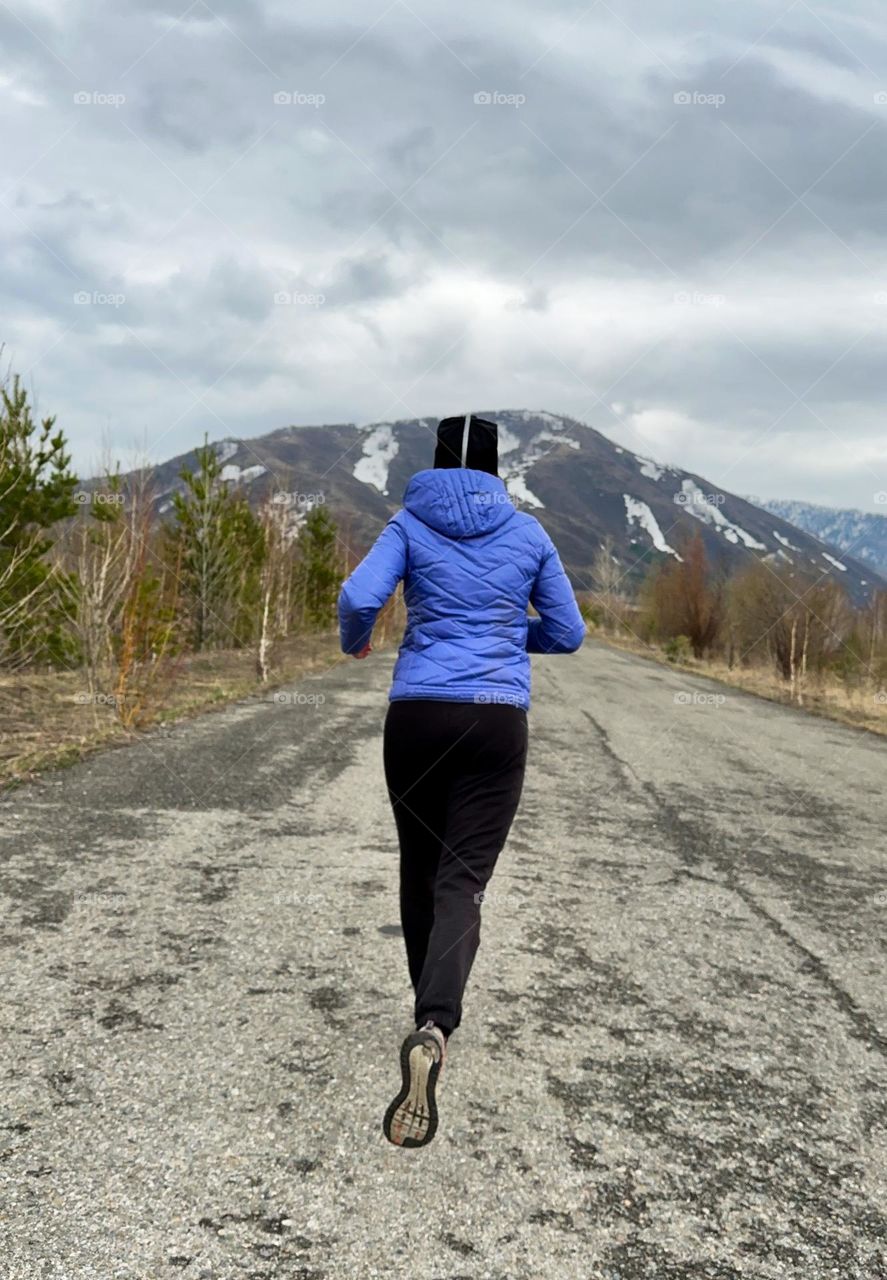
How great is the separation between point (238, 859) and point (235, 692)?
30.1 feet

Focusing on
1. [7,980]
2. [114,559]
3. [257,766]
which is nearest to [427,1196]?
[7,980]

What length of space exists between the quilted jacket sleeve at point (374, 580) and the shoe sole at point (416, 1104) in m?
1.08

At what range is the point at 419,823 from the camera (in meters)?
2.79

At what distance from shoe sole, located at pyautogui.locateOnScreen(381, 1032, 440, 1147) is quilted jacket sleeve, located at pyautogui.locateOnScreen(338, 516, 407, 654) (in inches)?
42.6

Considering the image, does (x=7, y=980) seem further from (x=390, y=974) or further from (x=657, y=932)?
(x=657, y=932)

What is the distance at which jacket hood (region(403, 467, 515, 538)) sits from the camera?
2775mm

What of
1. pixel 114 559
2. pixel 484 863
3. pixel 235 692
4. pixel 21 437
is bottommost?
pixel 235 692

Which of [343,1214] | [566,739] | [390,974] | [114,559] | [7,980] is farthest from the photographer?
[566,739]
